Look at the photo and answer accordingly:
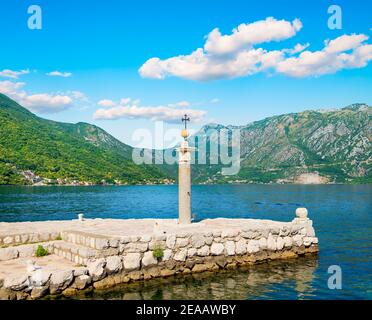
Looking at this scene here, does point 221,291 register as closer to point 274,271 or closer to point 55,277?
point 274,271

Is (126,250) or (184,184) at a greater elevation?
(184,184)

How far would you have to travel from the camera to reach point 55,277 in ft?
54.2

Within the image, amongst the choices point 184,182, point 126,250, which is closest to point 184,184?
point 184,182

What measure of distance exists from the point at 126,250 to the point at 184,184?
6448 mm

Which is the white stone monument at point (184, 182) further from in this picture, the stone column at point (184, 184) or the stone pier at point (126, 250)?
the stone pier at point (126, 250)

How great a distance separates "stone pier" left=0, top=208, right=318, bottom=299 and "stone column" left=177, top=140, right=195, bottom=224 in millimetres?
746

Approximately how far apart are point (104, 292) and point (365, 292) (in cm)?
1159

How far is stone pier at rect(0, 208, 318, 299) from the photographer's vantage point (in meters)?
16.7

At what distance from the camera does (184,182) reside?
24.5 metres

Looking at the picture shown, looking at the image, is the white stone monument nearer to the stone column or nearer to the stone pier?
the stone column

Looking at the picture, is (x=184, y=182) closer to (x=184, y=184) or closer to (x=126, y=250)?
(x=184, y=184)

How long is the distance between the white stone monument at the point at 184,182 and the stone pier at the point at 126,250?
760 millimetres
